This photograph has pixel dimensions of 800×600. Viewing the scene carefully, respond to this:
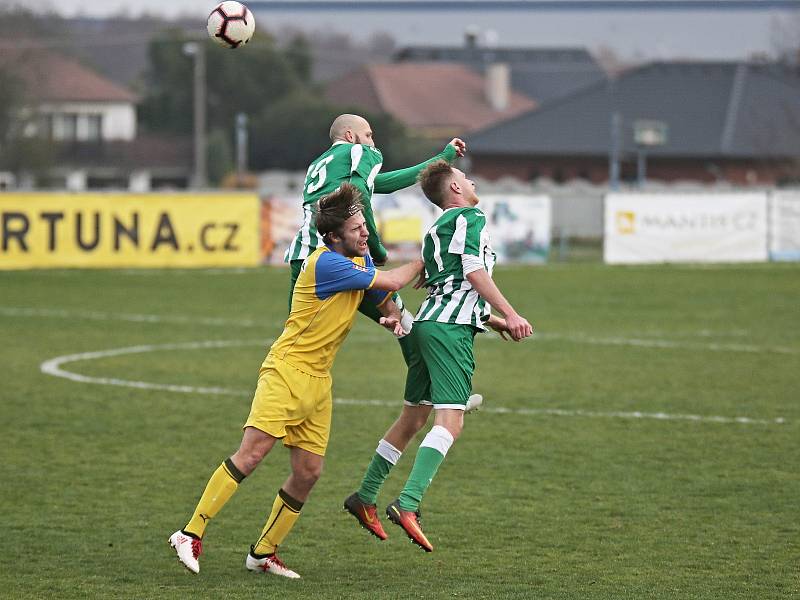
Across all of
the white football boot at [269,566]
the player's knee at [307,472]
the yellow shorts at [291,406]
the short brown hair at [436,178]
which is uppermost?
the short brown hair at [436,178]

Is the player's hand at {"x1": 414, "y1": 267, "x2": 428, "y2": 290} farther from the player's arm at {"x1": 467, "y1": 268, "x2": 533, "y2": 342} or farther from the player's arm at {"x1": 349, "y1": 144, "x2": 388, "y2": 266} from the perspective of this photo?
the player's arm at {"x1": 349, "y1": 144, "x2": 388, "y2": 266}

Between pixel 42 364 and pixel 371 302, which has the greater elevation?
pixel 371 302

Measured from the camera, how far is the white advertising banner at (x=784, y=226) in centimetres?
3272

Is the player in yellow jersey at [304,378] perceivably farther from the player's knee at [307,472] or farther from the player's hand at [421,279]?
the player's hand at [421,279]

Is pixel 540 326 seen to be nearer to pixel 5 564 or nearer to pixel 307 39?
pixel 5 564

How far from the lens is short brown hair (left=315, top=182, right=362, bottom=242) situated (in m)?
7.05

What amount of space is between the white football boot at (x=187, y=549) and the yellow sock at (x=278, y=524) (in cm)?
39

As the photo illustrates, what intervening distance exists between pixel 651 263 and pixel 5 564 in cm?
2634

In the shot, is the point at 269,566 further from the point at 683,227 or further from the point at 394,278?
the point at 683,227

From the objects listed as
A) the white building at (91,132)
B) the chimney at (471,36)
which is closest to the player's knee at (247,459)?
the white building at (91,132)

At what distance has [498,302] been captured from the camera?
24.1 feet

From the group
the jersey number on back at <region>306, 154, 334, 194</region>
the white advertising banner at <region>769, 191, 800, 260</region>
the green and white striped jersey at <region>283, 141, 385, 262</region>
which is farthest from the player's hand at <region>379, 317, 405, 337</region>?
the white advertising banner at <region>769, 191, 800, 260</region>

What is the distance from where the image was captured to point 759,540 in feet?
26.0

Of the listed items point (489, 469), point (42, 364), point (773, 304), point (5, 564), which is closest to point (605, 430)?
point (489, 469)
